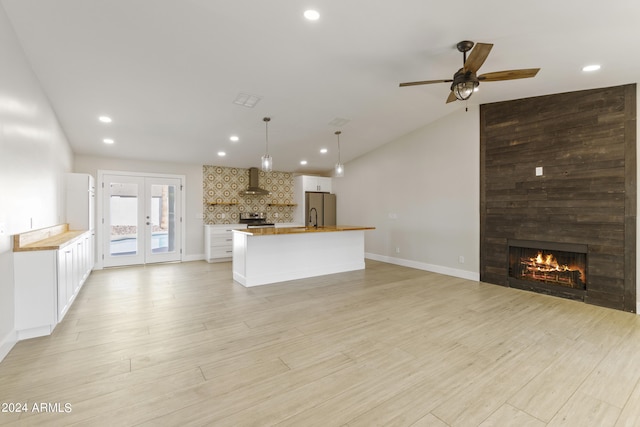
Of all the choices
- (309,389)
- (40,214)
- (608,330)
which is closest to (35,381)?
(309,389)

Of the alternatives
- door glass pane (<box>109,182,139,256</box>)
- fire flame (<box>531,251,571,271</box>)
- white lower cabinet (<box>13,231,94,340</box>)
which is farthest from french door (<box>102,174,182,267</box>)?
fire flame (<box>531,251,571,271</box>)

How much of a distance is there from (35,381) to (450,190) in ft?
19.9

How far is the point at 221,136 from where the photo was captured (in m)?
5.60

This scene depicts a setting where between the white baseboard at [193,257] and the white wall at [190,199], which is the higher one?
the white wall at [190,199]

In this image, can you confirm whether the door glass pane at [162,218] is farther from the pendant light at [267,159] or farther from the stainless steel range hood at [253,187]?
the pendant light at [267,159]

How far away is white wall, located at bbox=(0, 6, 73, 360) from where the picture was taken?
99.1 inches

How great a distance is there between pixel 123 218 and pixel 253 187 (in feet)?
9.91

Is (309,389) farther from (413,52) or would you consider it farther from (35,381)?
(413,52)

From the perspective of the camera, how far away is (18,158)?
2.86m

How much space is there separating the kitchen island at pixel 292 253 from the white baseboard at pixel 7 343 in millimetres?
2649

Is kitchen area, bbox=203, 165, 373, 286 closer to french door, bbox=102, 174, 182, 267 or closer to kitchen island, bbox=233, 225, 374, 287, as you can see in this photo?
kitchen island, bbox=233, 225, 374, 287

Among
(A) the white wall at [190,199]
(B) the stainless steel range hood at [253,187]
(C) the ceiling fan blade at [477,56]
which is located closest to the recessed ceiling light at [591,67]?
(C) the ceiling fan blade at [477,56]

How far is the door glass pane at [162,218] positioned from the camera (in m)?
6.81

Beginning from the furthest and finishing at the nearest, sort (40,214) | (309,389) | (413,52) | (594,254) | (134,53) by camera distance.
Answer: (594,254) → (40,214) → (413,52) → (134,53) → (309,389)
